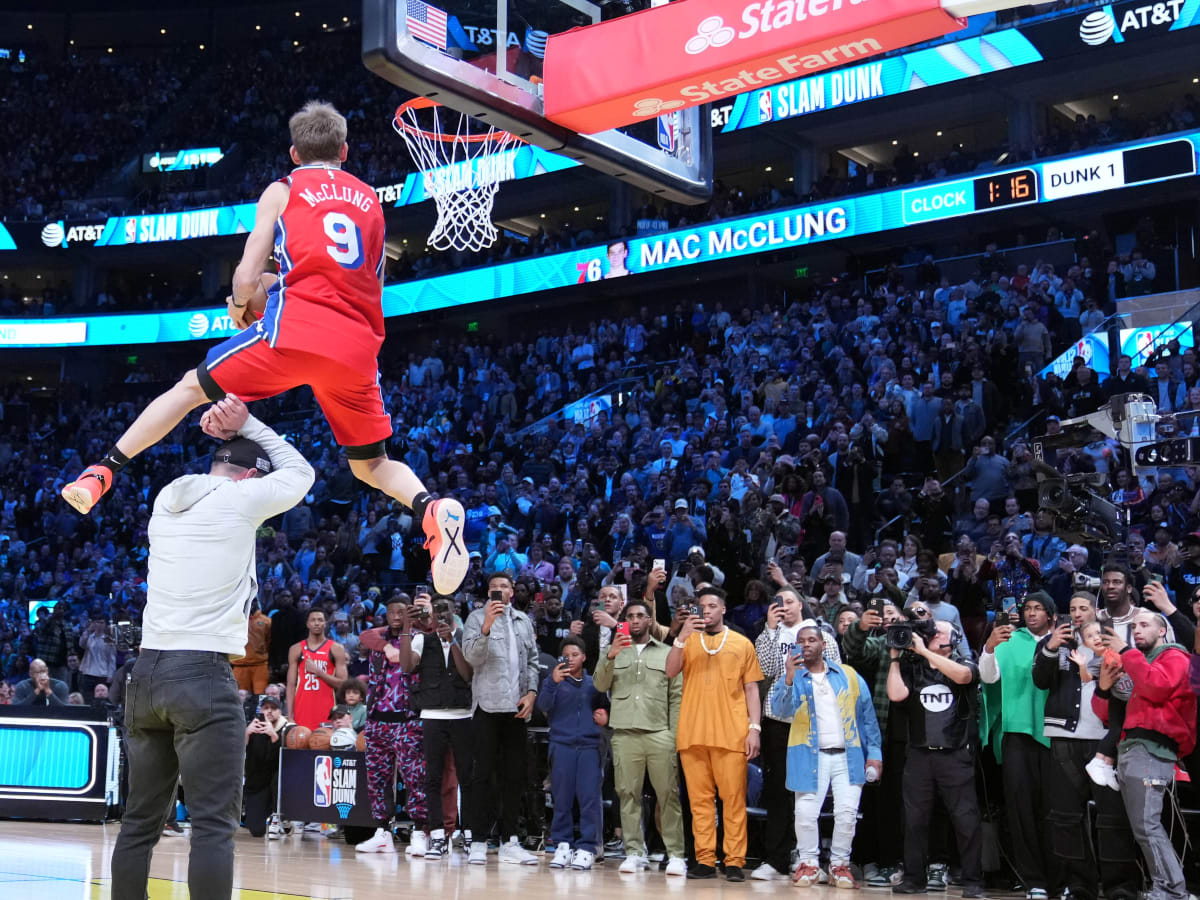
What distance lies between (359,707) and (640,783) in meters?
3.45

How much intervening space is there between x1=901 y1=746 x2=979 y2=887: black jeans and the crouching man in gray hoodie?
584 cm

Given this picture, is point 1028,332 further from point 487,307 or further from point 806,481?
point 487,307

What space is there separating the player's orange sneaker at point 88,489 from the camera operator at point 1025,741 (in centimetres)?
635

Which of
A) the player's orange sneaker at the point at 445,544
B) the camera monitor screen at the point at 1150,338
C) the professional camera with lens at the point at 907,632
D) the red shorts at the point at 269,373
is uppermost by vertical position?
the camera monitor screen at the point at 1150,338

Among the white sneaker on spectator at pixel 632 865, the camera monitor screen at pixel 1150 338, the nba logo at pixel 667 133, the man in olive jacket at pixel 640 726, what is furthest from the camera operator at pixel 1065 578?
the nba logo at pixel 667 133

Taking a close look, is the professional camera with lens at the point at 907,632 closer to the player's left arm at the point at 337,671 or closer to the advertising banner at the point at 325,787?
the advertising banner at the point at 325,787

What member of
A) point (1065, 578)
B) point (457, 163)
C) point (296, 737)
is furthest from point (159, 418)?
point (1065, 578)

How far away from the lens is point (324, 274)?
196 inches

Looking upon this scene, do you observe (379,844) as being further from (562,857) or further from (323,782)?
(562,857)

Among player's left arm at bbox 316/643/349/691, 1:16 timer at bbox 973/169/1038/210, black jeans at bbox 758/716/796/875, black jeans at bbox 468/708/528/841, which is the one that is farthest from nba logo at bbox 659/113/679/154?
1:16 timer at bbox 973/169/1038/210

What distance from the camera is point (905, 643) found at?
30.7ft

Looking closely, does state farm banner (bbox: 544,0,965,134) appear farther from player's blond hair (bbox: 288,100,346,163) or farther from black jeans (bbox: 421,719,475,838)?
black jeans (bbox: 421,719,475,838)

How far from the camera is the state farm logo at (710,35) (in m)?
6.97

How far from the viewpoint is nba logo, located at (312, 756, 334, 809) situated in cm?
1177
